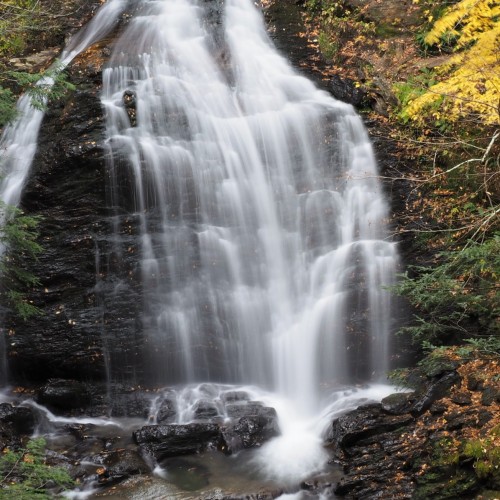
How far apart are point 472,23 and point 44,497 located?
22.9 feet

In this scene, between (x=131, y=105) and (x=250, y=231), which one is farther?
(x=131, y=105)

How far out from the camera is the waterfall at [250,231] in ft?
29.9

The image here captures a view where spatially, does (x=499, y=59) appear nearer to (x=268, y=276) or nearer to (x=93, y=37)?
(x=268, y=276)

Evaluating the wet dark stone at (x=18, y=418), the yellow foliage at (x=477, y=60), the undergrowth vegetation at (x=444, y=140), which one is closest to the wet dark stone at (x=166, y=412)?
the wet dark stone at (x=18, y=418)

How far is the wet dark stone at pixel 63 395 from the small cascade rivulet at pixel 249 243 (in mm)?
621

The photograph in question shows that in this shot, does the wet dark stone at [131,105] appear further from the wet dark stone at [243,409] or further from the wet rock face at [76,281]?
the wet dark stone at [243,409]

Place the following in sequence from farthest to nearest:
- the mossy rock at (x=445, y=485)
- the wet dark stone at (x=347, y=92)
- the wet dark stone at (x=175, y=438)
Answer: the wet dark stone at (x=347, y=92)
the wet dark stone at (x=175, y=438)
the mossy rock at (x=445, y=485)

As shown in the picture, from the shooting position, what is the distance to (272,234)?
32.7 feet

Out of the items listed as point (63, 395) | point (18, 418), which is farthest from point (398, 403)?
point (18, 418)

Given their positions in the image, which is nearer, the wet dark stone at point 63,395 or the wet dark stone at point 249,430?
the wet dark stone at point 249,430

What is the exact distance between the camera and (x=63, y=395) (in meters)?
8.62

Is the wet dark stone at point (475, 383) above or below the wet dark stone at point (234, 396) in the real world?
above

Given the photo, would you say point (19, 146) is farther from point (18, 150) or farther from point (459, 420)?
point (459, 420)

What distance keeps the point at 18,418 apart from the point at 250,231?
15.7 feet
